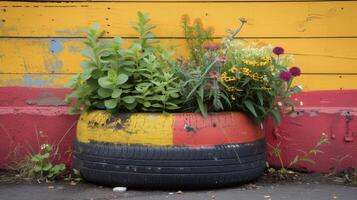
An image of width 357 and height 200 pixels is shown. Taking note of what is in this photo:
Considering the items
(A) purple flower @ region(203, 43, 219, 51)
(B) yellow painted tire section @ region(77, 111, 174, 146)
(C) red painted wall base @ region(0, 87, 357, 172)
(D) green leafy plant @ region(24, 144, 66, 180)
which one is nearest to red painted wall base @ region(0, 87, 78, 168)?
(C) red painted wall base @ region(0, 87, 357, 172)

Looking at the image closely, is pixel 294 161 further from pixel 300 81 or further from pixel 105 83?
pixel 105 83

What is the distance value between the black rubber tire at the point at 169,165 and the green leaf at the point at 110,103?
0.90 ft

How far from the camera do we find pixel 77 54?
485cm

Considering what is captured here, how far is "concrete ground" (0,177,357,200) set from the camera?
3986 millimetres

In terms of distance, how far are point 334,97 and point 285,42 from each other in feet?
2.01

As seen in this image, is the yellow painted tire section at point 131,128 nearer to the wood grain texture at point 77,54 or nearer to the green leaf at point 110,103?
the green leaf at point 110,103

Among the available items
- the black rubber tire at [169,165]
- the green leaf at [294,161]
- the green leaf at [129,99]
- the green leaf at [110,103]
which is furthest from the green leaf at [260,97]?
the green leaf at [110,103]

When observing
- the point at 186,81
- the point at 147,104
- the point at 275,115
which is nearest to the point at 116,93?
the point at 147,104

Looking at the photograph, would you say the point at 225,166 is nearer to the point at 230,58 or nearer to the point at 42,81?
the point at 230,58

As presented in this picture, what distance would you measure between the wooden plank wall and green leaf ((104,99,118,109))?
2.77 ft

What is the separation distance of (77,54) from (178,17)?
897 mm

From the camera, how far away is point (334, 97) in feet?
15.8

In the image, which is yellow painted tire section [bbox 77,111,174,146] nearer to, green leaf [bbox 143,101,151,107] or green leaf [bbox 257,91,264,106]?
green leaf [bbox 143,101,151,107]

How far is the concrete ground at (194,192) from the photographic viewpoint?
13.1 ft
